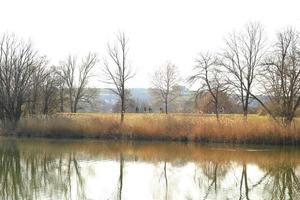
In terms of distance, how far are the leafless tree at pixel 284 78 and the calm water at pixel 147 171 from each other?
187 inches

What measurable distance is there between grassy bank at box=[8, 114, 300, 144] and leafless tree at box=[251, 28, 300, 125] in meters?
1.26

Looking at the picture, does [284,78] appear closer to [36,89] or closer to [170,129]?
[170,129]

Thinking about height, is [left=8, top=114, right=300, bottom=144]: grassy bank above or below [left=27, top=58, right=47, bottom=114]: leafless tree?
below

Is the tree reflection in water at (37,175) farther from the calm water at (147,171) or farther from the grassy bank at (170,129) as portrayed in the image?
the grassy bank at (170,129)

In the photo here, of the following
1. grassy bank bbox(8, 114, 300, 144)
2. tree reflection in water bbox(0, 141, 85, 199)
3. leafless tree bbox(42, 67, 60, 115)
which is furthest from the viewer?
leafless tree bbox(42, 67, 60, 115)

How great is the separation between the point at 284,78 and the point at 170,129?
316 inches

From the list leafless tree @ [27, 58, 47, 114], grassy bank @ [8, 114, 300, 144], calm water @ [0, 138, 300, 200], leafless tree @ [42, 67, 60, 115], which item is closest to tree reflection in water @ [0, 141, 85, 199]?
calm water @ [0, 138, 300, 200]

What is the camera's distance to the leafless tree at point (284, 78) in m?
30.8

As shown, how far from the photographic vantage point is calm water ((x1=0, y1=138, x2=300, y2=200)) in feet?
48.6

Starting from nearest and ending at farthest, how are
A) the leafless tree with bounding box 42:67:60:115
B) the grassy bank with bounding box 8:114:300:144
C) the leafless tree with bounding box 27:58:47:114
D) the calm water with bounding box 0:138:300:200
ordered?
the calm water with bounding box 0:138:300:200 < the grassy bank with bounding box 8:114:300:144 < the leafless tree with bounding box 27:58:47:114 < the leafless tree with bounding box 42:67:60:115

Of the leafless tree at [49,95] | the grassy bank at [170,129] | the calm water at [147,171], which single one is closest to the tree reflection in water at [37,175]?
the calm water at [147,171]

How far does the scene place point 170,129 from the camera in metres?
32.3

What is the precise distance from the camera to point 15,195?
14312 millimetres

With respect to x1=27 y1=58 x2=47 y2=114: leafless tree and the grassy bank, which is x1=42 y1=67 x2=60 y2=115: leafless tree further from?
the grassy bank
